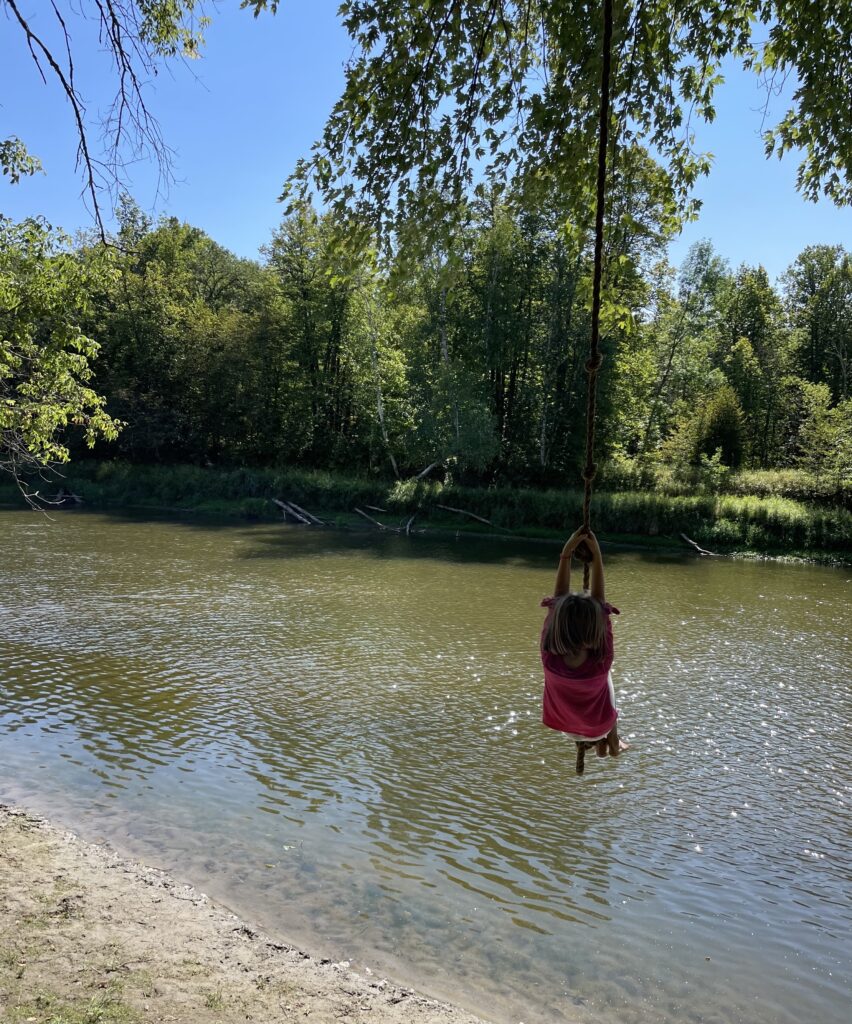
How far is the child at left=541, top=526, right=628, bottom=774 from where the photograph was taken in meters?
4.24

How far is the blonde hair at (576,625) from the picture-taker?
4.23 metres

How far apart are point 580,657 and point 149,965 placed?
3.15 m

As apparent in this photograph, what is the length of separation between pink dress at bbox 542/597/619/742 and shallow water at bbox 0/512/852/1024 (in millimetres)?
1870

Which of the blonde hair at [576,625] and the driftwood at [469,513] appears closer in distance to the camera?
the blonde hair at [576,625]

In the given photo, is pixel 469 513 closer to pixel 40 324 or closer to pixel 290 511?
pixel 290 511

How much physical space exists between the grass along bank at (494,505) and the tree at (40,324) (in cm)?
2370

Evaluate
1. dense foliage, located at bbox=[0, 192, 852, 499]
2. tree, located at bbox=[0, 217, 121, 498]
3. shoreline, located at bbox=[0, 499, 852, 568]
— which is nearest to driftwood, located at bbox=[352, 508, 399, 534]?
shoreline, located at bbox=[0, 499, 852, 568]

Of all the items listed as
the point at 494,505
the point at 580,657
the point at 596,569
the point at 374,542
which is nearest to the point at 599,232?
the point at 596,569

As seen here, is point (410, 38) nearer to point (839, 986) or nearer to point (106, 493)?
point (839, 986)

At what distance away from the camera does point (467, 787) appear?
28.2 feet

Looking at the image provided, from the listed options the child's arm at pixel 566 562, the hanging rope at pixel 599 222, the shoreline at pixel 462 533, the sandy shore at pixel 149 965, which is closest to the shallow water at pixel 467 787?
the sandy shore at pixel 149 965

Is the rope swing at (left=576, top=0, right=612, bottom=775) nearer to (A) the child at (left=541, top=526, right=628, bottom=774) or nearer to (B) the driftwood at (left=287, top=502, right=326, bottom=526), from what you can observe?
(A) the child at (left=541, top=526, right=628, bottom=774)

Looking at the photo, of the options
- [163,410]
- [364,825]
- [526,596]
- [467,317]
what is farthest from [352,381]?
[364,825]

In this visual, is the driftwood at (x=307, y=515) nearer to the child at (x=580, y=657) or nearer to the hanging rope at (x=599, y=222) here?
the child at (x=580, y=657)
